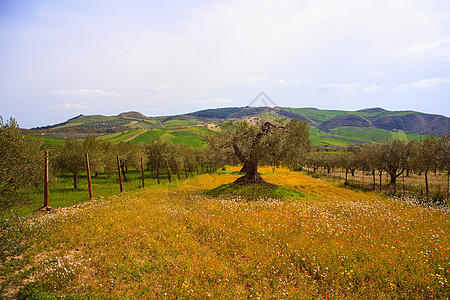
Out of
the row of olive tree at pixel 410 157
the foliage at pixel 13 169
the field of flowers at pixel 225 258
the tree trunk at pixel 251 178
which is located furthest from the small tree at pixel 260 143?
the foliage at pixel 13 169

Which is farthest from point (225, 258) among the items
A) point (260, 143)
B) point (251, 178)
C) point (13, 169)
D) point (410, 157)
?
point (410, 157)

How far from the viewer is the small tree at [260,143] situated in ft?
85.4

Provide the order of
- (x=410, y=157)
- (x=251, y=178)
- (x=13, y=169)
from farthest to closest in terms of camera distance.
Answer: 1. (x=410, y=157)
2. (x=251, y=178)
3. (x=13, y=169)

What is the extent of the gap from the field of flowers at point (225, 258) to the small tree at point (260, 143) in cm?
1271

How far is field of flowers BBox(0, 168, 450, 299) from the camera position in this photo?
7.13m

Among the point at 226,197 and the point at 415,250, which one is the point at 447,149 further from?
the point at 226,197

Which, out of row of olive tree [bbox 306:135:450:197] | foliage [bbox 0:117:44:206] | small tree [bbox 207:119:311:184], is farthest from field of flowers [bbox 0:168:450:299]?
row of olive tree [bbox 306:135:450:197]

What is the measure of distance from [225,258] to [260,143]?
18.4 metres

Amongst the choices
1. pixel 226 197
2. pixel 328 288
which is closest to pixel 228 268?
pixel 328 288

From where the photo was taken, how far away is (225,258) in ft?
30.7

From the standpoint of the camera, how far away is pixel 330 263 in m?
8.67

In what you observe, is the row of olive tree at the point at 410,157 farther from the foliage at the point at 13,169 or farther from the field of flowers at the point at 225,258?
the foliage at the point at 13,169

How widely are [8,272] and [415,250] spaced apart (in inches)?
708

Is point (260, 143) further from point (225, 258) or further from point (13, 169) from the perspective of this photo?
point (13, 169)
